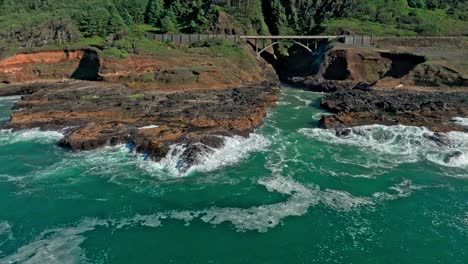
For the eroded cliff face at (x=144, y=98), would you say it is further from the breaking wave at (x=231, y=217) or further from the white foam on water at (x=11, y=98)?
the breaking wave at (x=231, y=217)

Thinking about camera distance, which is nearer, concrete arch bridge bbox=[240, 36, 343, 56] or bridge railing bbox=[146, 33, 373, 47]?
bridge railing bbox=[146, 33, 373, 47]

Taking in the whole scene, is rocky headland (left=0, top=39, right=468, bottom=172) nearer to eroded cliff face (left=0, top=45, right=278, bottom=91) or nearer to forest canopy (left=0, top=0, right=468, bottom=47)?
eroded cliff face (left=0, top=45, right=278, bottom=91)

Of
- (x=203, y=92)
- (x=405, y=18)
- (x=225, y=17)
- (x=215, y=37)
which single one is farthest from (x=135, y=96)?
(x=405, y=18)

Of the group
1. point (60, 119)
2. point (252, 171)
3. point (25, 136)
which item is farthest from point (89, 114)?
point (252, 171)

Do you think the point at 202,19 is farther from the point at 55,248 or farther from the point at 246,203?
the point at 55,248

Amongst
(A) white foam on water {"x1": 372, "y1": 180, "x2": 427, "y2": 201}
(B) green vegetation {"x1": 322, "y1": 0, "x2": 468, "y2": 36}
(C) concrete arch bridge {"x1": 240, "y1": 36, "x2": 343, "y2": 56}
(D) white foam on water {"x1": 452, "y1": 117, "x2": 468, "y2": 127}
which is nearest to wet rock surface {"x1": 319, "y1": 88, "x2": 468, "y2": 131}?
(D) white foam on water {"x1": 452, "y1": 117, "x2": 468, "y2": 127}

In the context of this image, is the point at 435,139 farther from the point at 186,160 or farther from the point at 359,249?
the point at 186,160
